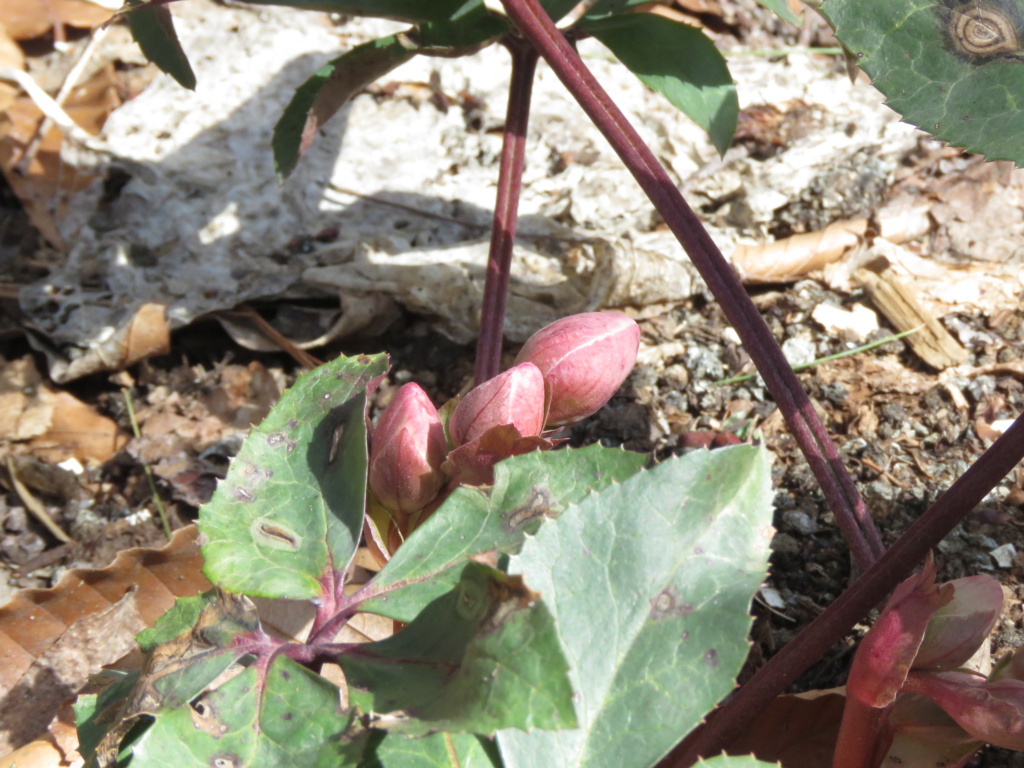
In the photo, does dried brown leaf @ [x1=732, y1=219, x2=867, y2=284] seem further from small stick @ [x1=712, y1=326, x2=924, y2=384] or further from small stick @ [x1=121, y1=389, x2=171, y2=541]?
small stick @ [x1=121, y1=389, x2=171, y2=541]

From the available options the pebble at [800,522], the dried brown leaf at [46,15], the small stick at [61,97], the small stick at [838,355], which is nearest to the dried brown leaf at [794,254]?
the small stick at [838,355]

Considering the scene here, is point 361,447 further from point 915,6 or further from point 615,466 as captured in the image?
point 915,6

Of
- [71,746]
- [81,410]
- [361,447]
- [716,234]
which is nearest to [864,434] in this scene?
[716,234]

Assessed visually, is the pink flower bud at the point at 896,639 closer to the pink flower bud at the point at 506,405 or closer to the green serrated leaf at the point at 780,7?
the pink flower bud at the point at 506,405

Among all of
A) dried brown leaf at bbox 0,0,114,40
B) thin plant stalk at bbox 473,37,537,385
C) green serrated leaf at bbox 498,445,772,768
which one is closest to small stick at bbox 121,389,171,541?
thin plant stalk at bbox 473,37,537,385

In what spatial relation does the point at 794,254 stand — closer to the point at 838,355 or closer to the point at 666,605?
the point at 838,355

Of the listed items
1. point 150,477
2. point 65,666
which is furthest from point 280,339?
point 65,666
